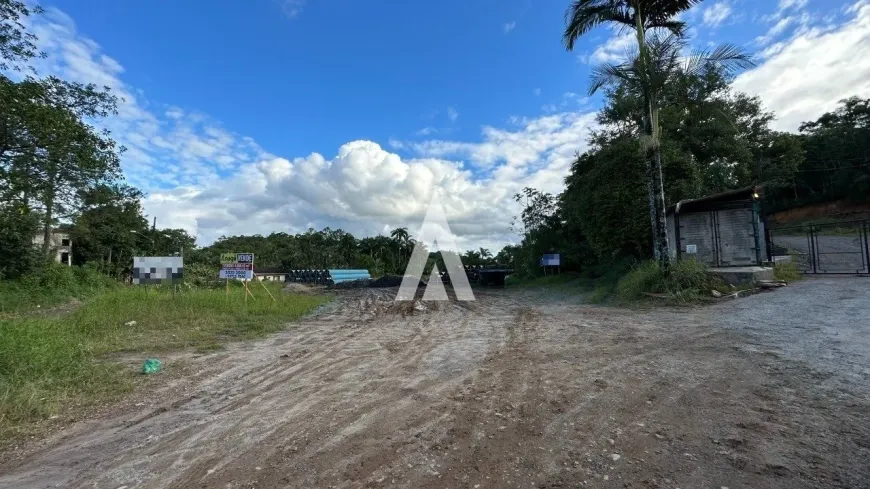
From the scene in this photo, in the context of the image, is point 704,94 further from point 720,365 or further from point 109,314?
point 109,314

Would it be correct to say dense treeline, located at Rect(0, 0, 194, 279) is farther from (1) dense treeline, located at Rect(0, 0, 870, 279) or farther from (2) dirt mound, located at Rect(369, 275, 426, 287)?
(2) dirt mound, located at Rect(369, 275, 426, 287)

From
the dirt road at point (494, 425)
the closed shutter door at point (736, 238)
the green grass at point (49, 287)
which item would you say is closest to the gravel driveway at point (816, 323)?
the dirt road at point (494, 425)

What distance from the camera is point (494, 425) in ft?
10.6

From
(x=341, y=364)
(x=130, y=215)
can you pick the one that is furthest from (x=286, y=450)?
(x=130, y=215)

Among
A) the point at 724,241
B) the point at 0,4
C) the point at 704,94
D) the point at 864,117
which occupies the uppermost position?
the point at 864,117

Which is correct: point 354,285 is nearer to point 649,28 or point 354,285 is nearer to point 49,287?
point 49,287

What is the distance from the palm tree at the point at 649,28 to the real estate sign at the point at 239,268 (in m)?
11.6

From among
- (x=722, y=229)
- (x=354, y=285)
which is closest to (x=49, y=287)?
(x=354, y=285)

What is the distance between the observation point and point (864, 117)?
35688mm

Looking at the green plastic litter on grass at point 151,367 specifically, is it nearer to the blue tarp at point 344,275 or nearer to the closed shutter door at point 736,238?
the closed shutter door at point 736,238

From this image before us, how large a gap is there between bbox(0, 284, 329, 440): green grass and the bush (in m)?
9.17

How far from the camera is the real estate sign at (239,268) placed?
12305mm

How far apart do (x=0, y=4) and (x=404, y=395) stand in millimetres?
14758

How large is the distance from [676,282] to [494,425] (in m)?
8.89
